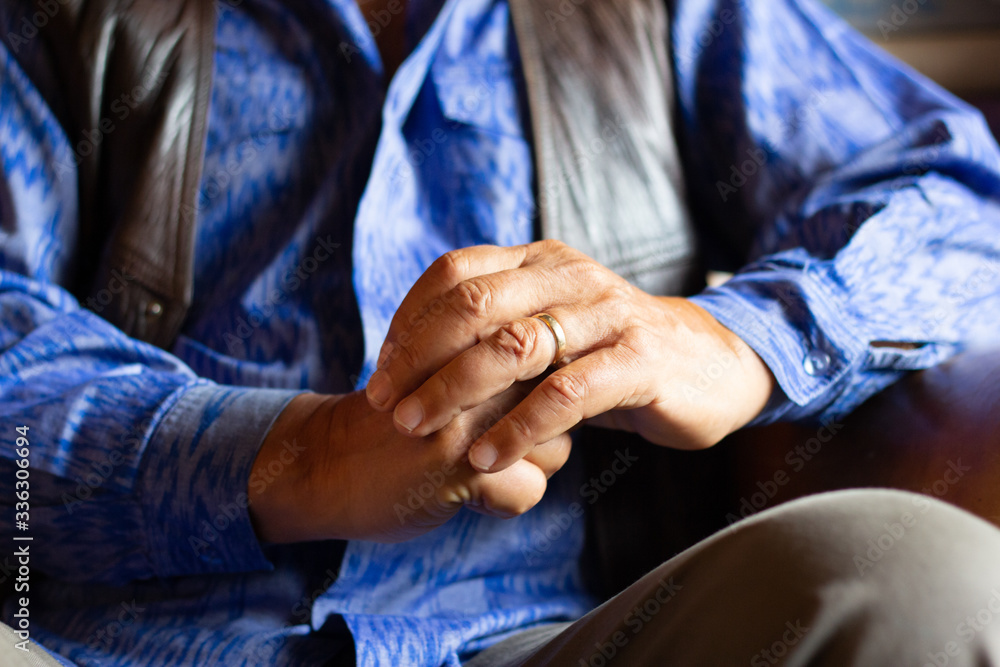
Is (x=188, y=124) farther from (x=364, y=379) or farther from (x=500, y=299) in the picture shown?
(x=500, y=299)

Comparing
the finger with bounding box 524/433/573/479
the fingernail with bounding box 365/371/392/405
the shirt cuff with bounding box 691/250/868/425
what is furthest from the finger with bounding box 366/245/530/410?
the shirt cuff with bounding box 691/250/868/425

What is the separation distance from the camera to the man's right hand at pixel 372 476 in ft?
1.74

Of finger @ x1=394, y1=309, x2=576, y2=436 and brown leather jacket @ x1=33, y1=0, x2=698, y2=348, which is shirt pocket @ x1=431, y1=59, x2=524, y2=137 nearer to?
brown leather jacket @ x1=33, y1=0, x2=698, y2=348

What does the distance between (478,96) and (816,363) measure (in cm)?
46

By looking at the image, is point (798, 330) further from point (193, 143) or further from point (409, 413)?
point (193, 143)

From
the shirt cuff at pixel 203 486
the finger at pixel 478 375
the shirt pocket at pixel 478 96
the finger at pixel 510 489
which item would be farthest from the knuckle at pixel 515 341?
the shirt pocket at pixel 478 96

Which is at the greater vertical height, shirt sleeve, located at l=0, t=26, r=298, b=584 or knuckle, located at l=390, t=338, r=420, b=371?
knuckle, located at l=390, t=338, r=420, b=371

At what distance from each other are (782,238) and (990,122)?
0.82m

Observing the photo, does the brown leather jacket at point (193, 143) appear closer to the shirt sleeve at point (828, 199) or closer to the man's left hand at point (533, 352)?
the shirt sleeve at point (828, 199)

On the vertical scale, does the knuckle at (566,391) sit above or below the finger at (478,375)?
below

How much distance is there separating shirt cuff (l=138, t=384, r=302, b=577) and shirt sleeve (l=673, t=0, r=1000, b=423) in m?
0.44

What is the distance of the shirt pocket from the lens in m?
0.79

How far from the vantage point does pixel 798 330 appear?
67 centimetres

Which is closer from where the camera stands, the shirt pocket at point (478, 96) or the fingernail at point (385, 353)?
the fingernail at point (385, 353)
